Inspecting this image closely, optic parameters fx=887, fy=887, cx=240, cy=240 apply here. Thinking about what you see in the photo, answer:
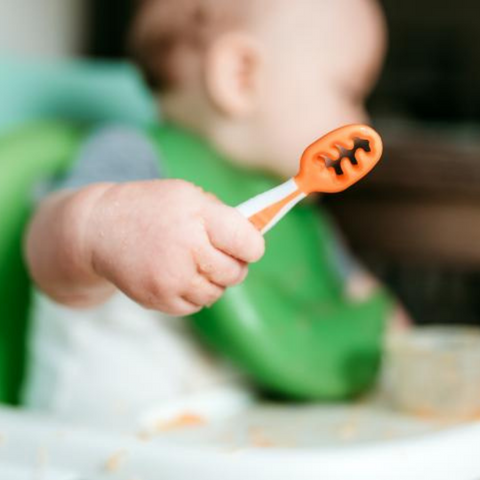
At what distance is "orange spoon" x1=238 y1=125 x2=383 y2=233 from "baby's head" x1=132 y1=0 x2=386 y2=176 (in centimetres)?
36

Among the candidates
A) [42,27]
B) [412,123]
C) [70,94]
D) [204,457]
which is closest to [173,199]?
[204,457]

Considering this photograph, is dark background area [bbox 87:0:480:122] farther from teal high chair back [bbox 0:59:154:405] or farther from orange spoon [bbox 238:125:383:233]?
orange spoon [bbox 238:125:383:233]

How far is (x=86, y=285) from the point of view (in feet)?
1.90

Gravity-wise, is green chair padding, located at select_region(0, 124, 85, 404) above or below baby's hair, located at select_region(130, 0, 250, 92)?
below

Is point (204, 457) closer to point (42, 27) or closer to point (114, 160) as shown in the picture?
point (114, 160)

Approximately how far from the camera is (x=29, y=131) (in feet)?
2.81

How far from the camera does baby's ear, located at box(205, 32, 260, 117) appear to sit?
84 centimetres

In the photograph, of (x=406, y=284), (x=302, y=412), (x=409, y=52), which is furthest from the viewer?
(x=409, y=52)

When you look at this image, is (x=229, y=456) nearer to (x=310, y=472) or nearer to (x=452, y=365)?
(x=310, y=472)

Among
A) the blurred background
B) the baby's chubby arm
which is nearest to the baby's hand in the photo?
the baby's chubby arm

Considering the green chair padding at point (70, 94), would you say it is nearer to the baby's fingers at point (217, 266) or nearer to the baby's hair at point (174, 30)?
the baby's hair at point (174, 30)

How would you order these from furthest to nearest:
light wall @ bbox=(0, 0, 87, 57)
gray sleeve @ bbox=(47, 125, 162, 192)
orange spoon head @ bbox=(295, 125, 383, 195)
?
Answer: 1. light wall @ bbox=(0, 0, 87, 57)
2. gray sleeve @ bbox=(47, 125, 162, 192)
3. orange spoon head @ bbox=(295, 125, 383, 195)

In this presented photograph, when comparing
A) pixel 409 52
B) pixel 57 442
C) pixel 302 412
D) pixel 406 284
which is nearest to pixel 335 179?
pixel 57 442

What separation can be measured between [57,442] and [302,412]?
0.94 ft
